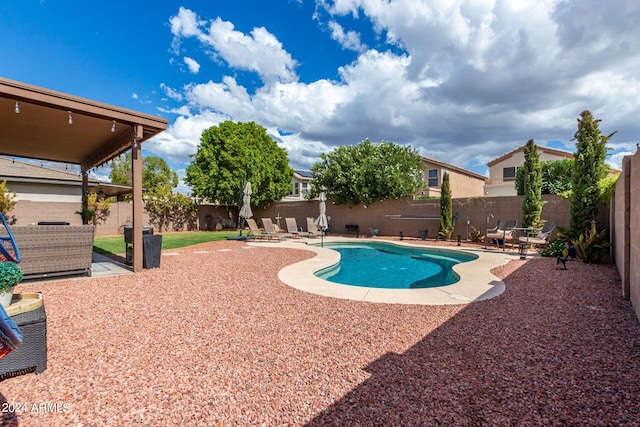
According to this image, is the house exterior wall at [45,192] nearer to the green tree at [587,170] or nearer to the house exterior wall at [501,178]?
the green tree at [587,170]

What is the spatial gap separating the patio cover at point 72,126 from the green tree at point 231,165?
10529 mm

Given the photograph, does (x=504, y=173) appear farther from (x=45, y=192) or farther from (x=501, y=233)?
(x=45, y=192)

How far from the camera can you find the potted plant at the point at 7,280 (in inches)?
95.9

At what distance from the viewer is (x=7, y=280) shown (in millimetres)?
2451

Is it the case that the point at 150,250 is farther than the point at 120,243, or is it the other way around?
the point at 120,243

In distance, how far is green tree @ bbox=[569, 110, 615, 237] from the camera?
8.61 m

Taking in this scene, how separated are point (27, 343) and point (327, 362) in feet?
8.52

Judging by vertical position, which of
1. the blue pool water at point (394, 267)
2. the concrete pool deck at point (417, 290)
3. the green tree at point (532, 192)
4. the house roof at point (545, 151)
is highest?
the house roof at point (545, 151)

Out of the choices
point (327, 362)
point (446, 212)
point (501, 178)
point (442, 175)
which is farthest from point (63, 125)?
point (501, 178)

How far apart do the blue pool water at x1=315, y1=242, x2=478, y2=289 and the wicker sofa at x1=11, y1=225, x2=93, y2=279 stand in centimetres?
516

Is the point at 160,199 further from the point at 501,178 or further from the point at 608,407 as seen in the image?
the point at 501,178

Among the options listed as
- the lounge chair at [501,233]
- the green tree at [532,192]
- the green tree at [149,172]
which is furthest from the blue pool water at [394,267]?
the green tree at [149,172]

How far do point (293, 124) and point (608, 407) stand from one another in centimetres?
3385

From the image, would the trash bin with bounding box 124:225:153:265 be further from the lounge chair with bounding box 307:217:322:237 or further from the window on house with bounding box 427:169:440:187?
the window on house with bounding box 427:169:440:187
